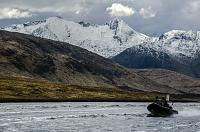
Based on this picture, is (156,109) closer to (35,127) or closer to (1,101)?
(35,127)

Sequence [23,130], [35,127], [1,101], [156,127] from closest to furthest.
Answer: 1. [23,130]
2. [35,127]
3. [156,127]
4. [1,101]

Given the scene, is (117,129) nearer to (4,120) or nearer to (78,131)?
(78,131)

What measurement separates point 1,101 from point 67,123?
9863cm

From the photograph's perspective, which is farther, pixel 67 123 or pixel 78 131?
pixel 67 123

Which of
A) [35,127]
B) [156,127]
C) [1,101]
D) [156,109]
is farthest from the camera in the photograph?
[1,101]

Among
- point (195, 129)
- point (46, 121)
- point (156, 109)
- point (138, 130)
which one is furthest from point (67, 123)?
point (156, 109)

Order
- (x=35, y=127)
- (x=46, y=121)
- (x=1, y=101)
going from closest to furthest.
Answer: (x=35, y=127) < (x=46, y=121) < (x=1, y=101)

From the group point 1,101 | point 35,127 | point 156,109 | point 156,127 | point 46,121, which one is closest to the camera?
point 35,127

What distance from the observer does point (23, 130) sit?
8550 centimetres

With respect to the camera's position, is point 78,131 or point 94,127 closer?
point 78,131

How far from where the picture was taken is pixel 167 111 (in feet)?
456

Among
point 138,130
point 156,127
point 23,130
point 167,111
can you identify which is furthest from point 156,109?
point 23,130

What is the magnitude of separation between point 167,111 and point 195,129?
1673 inches

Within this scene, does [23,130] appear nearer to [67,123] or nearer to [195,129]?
[67,123]
